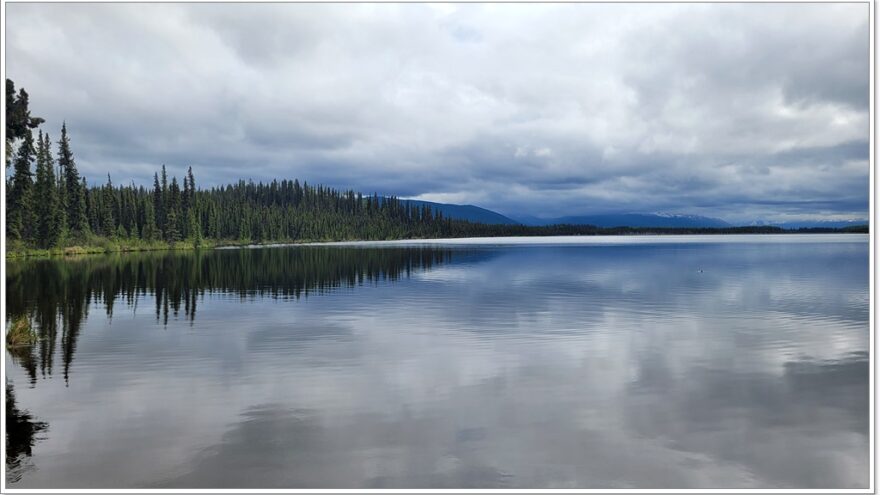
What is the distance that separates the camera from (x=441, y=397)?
57.3 feet

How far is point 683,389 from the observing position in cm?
1820

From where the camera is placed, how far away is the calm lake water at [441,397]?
1238 cm

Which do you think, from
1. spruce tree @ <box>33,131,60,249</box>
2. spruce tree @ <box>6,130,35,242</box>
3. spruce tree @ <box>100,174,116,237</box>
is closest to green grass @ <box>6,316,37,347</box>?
spruce tree @ <box>6,130,35,242</box>

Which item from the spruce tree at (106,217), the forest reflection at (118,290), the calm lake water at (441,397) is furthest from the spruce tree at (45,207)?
the calm lake water at (441,397)

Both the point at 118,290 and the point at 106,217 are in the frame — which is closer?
the point at 118,290

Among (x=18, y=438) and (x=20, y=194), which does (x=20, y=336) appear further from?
(x=20, y=194)

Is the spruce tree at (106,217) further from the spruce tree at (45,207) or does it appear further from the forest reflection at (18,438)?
the forest reflection at (18,438)

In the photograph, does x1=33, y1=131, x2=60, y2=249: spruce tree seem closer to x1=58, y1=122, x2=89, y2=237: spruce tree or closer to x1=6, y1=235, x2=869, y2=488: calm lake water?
x1=58, y1=122, x2=89, y2=237: spruce tree

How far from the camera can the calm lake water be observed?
12375mm

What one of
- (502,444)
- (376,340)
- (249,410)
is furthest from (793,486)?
(376,340)

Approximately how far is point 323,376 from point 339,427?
214 inches

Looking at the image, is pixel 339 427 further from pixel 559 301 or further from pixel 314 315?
pixel 559 301

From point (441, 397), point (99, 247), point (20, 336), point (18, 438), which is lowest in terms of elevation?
point (441, 397)

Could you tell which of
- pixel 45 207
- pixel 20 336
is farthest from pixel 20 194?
pixel 20 336
